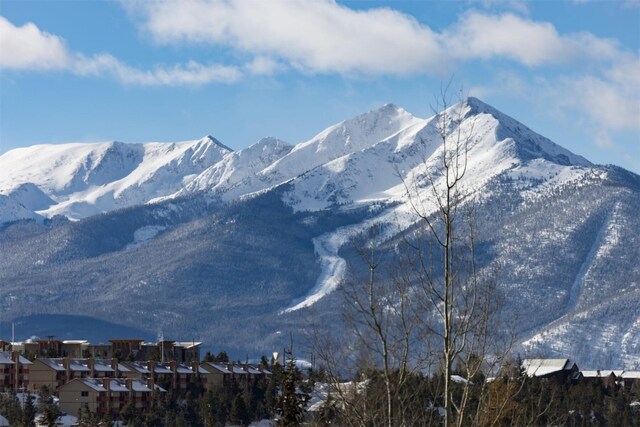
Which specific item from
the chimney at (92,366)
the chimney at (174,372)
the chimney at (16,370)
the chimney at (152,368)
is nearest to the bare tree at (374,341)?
the chimney at (16,370)

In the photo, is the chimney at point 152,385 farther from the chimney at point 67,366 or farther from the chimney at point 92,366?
the chimney at point 67,366

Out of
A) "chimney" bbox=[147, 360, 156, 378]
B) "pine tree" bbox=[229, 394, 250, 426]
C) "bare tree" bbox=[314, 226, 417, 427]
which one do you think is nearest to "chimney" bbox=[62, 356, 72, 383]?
"chimney" bbox=[147, 360, 156, 378]

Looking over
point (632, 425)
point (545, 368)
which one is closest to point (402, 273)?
point (632, 425)

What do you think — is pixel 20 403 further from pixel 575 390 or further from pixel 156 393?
pixel 575 390

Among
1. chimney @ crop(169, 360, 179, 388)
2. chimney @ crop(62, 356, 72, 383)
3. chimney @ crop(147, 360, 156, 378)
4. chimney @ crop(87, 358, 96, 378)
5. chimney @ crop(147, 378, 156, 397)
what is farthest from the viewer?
chimney @ crop(169, 360, 179, 388)

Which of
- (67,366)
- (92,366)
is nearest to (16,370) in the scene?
(67,366)

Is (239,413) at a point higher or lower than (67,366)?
lower

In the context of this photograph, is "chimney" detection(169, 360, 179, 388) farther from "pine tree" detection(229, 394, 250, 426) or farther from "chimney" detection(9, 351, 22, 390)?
"pine tree" detection(229, 394, 250, 426)

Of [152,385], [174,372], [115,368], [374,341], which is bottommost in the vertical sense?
[152,385]

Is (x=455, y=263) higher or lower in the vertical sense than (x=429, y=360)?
higher

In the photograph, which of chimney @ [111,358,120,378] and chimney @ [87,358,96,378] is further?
chimney @ [111,358,120,378]

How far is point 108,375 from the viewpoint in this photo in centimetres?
12456

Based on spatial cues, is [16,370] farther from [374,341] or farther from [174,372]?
[374,341]

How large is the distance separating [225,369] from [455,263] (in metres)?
106
